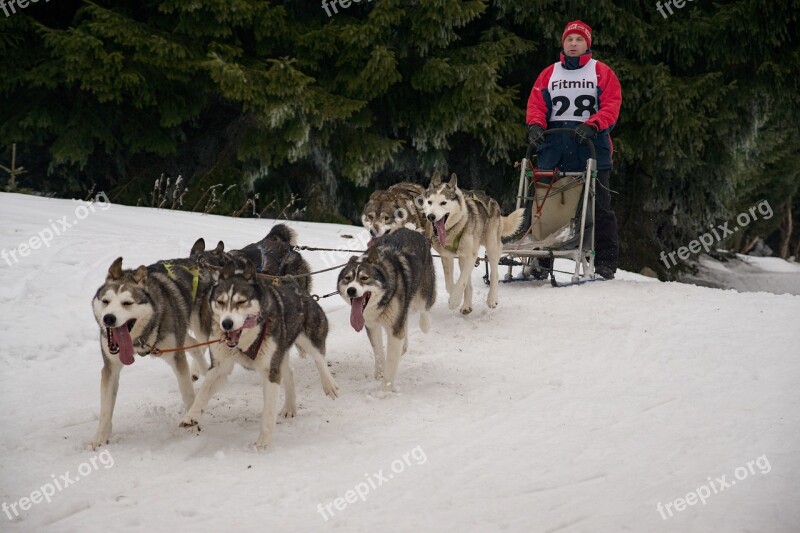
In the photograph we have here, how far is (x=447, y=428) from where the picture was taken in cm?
462

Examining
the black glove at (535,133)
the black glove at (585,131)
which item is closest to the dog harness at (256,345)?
the black glove at (535,133)

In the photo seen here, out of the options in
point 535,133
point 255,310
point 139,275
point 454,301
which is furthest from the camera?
point 535,133

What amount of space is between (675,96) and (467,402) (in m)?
7.37

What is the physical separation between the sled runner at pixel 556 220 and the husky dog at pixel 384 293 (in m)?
2.51

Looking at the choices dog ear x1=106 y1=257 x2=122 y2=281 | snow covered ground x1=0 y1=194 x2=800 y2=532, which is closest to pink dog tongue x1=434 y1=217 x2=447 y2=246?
snow covered ground x1=0 y1=194 x2=800 y2=532

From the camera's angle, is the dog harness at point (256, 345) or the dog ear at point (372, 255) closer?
the dog harness at point (256, 345)

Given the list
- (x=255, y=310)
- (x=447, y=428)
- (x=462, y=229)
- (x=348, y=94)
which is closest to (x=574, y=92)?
(x=462, y=229)

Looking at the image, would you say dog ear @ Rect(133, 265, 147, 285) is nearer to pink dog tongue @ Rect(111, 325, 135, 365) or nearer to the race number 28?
pink dog tongue @ Rect(111, 325, 135, 365)

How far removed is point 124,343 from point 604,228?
5.68 m

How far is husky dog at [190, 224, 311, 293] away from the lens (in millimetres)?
5500

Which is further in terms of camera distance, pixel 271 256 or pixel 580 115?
pixel 580 115

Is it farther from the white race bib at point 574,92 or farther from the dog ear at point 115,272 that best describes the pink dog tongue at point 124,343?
the white race bib at point 574,92

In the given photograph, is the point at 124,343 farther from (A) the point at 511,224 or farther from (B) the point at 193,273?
(A) the point at 511,224

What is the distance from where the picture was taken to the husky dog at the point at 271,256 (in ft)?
18.0
